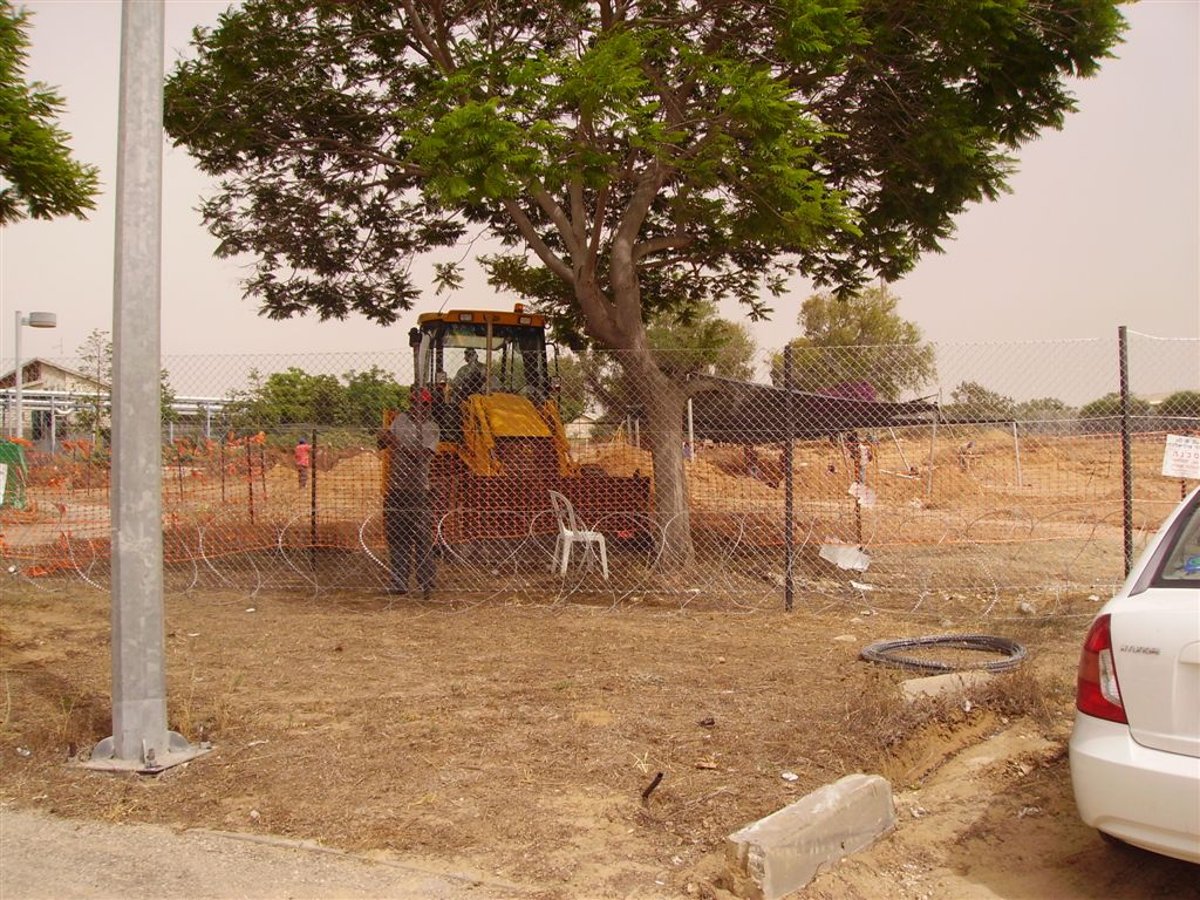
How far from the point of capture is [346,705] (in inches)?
254

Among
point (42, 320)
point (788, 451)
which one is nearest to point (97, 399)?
point (42, 320)

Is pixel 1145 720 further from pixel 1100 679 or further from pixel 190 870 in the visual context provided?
pixel 190 870

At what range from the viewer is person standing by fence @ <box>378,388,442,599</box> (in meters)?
10.4

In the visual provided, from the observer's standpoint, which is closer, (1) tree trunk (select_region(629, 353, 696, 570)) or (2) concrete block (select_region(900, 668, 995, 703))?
(2) concrete block (select_region(900, 668, 995, 703))

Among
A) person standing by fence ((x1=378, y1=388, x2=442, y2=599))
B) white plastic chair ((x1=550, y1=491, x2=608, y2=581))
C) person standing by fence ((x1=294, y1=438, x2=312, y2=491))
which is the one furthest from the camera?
person standing by fence ((x1=294, y1=438, x2=312, y2=491))

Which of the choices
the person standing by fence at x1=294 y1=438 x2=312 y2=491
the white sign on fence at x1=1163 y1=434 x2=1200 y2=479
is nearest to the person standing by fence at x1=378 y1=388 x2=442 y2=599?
the person standing by fence at x1=294 y1=438 x2=312 y2=491

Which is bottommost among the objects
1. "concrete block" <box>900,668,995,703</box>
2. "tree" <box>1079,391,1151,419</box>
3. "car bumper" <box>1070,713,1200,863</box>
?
"concrete block" <box>900,668,995,703</box>

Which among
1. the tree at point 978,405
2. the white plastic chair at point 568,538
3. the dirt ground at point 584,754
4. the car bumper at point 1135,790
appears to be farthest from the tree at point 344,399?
the car bumper at point 1135,790

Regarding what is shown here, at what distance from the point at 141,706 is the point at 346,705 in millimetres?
1389

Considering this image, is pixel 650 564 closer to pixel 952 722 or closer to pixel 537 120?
pixel 537 120

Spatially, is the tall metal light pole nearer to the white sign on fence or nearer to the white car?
the white car

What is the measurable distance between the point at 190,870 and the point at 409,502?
6.50 m

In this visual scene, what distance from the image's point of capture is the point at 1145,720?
3486 millimetres

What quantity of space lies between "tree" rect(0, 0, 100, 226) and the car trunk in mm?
8375
